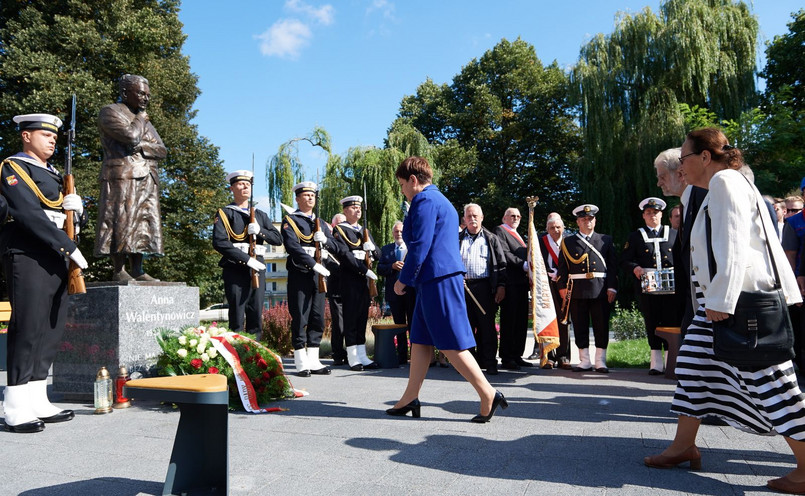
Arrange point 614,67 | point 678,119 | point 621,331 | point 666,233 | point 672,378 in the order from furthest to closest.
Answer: point 614,67 < point 678,119 < point 621,331 < point 666,233 < point 672,378

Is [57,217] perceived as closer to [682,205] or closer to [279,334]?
[682,205]

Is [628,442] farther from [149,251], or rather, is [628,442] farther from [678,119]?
[678,119]

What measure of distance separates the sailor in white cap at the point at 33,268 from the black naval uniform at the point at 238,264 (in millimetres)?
1990

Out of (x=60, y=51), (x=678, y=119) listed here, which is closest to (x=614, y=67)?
(x=678, y=119)

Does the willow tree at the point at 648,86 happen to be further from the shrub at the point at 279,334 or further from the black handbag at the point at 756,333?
the black handbag at the point at 756,333

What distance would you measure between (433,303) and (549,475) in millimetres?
1817

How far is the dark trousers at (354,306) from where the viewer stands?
27.9 ft

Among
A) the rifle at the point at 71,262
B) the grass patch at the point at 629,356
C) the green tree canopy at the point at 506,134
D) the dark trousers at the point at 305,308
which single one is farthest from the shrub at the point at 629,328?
the green tree canopy at the point at 506,134

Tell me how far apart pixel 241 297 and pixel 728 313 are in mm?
5522

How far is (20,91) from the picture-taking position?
20.1 metres

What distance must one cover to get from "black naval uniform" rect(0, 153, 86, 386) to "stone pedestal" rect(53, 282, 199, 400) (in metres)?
0.66

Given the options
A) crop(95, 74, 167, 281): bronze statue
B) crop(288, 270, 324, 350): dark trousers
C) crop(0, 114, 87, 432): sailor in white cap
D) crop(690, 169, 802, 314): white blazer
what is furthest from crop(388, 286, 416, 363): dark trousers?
crop(690, 169, 802, 314): white blazer

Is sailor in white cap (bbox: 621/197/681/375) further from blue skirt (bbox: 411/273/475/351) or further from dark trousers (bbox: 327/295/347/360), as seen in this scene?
dark trousers (bbox: 327/295/347/360)

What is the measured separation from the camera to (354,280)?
862cm
